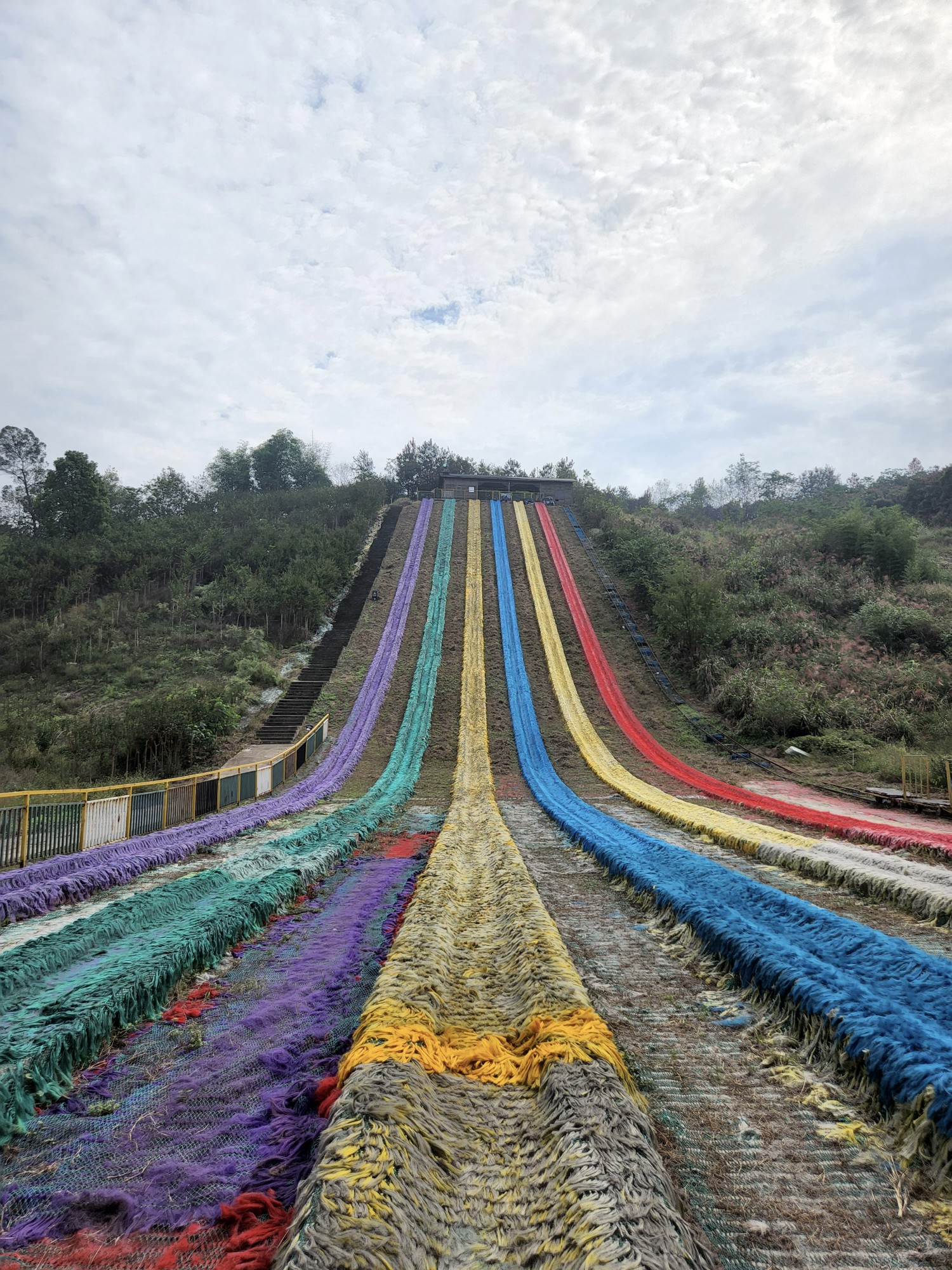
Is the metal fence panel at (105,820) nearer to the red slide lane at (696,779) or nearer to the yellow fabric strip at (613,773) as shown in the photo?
the yellow fabric strip at (613,773)

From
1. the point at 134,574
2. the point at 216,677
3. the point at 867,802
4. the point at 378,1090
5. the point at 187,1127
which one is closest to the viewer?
the point at 378,1090

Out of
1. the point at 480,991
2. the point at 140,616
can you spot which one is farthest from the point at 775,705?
the point at 140,616

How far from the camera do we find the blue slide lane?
2832mm

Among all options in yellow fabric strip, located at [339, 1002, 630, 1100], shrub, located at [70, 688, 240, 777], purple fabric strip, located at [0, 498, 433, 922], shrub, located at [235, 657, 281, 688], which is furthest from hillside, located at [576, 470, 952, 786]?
shrub, located at [70, 688, 240, 777]

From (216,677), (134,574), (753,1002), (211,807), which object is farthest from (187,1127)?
(134,574)

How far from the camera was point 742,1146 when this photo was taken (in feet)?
8.78

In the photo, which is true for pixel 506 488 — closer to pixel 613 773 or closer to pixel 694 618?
pixel 694 618

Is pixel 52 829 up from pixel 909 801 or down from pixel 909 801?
up

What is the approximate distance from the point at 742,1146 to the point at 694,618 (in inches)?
850

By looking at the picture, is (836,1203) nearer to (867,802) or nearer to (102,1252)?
(102,1252)

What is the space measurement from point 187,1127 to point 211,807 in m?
9.25

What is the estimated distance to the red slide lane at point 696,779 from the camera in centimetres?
862

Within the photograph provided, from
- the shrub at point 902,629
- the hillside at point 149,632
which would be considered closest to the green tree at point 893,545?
the shrub at point 902,629

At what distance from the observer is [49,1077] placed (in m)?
3.18
